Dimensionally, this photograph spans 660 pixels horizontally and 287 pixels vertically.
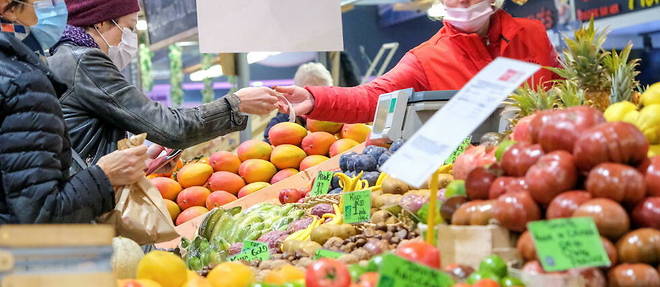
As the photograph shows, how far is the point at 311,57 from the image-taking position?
1054 cm

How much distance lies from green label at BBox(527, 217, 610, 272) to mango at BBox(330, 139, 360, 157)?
296cm

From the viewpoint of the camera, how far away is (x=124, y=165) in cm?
267

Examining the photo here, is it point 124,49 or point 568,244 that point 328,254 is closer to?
point 568,244

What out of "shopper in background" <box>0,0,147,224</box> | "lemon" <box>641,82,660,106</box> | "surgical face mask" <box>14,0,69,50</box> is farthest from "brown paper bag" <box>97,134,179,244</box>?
"lemon" <box>641,82,660,106</box>

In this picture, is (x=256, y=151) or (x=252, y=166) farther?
(x=256, y=151)

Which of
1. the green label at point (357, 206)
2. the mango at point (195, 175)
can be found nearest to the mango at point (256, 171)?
the mango at point (195, 175)

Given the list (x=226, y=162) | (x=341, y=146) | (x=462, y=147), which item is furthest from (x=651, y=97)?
(x=226, y=162)

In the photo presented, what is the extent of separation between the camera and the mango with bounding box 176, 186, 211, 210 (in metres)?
4.57

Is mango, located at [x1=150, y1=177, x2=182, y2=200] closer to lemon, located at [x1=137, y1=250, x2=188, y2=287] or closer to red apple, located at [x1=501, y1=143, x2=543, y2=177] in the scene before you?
lemon, located at [x1=137, y1=250, x2=188, y2=287]

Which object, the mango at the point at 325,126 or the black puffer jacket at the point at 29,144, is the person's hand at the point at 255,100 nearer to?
the black puffer jacket at the point at 29,144

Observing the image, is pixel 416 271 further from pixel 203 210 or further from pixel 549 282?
pixel 203 210

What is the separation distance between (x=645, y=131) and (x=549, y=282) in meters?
0.68

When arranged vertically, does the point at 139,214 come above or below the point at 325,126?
above

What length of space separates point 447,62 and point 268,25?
0.87 m
